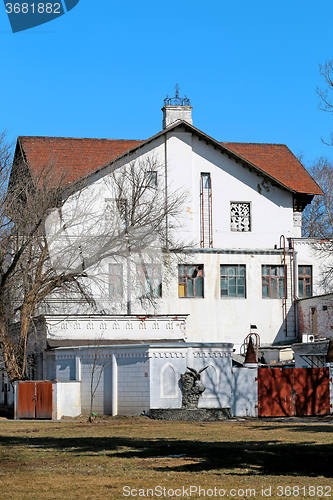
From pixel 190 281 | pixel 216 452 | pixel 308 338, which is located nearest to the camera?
pixel 216 452

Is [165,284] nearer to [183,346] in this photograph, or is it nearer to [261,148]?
[183,346]

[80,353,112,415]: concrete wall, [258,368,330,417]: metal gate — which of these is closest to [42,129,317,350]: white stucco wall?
[80,353,112,415]: concrete wall

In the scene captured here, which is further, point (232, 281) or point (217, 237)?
point (217, 237)

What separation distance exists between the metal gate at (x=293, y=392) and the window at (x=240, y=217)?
1415cm

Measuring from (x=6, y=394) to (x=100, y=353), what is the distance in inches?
395

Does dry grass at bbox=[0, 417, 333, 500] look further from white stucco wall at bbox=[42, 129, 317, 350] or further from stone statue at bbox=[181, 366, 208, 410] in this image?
white stucco wall at bbox=[42, 129, 317, 350]

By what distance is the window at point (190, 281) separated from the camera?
39.8 m

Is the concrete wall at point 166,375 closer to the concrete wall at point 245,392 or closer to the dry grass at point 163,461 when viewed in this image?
the concrete wall at point 245,392

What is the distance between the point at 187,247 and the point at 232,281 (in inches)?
133

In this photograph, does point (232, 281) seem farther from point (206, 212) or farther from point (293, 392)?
point (293, 392)

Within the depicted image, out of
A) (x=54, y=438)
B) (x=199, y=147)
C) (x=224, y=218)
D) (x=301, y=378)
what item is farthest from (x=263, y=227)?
(x=54, y=438)

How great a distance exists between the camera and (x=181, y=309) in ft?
129

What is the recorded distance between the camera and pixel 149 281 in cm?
3853

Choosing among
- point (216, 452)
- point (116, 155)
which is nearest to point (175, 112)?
point (116, 155)
